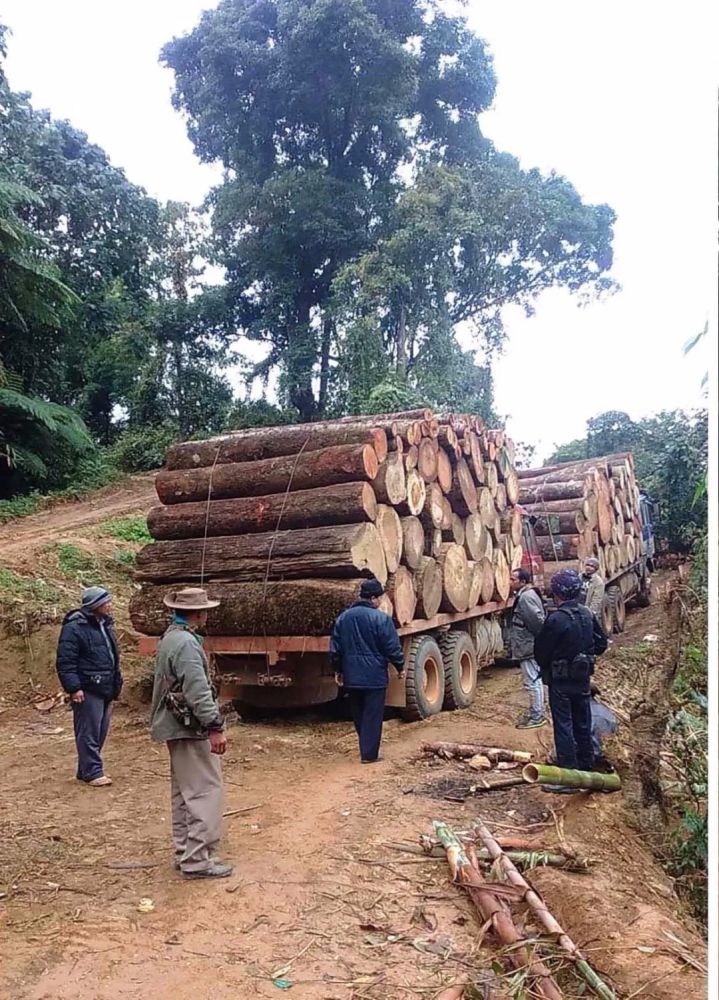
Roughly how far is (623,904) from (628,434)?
23837 millimetres

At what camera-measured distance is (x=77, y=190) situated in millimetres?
24891

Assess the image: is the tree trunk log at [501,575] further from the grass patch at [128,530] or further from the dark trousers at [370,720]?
the grass patch at [128,530]

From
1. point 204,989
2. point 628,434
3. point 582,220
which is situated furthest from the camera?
point 628,434

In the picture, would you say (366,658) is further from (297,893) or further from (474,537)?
(474,537)

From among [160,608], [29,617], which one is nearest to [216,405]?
[29,617]

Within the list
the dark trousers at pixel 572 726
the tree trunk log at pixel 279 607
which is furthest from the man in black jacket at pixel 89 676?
the dark trousers at pixel 572 726

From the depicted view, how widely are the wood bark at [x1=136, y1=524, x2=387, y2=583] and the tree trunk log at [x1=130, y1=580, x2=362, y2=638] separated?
0.13 metres

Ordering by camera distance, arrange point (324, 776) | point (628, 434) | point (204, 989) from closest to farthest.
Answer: point (204, 989)
point (324, 776)
point (628, 434)

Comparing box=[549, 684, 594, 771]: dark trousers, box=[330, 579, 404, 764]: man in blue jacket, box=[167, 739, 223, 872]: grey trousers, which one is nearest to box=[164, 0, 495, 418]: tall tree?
box=[330, 579, 404, 764]: man in blue jacket

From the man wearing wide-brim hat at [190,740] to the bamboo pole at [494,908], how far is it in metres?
1.30

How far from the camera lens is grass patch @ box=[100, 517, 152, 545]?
1530 cm

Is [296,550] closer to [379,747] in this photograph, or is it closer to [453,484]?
[379,747]

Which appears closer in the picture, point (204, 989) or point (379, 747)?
point (204, 989)

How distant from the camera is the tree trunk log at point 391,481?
8.49 meters
